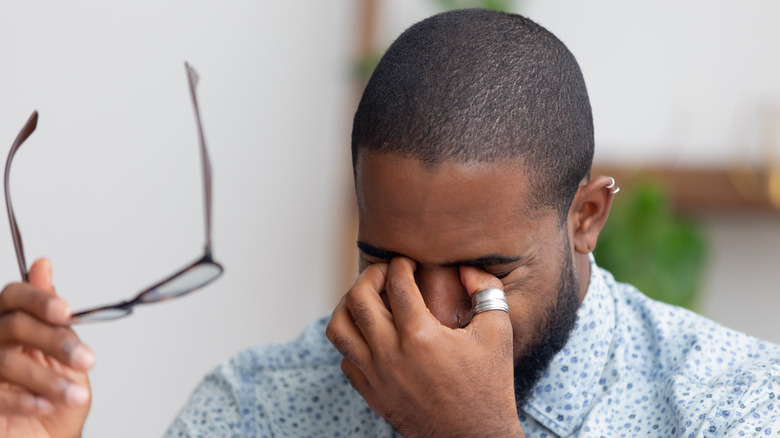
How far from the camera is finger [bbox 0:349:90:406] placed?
107 centimetres

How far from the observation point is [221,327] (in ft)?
10.1

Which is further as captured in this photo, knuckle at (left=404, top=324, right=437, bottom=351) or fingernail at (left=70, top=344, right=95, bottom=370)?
knuckle at (left=404, top=324, right=437, bottom=351)

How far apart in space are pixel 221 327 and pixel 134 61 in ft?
3.45

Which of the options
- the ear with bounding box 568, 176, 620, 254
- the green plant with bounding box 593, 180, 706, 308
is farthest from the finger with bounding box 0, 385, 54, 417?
the green plant with bounding box 593, 180, 706, 308

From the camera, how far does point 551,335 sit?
1.41 metres

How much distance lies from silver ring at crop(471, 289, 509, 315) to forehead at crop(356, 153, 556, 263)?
0.06 meters

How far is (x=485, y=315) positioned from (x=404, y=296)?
116 millimetres

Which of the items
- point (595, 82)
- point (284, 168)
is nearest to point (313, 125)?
point (284, 168)

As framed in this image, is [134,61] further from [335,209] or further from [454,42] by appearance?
[335,209]

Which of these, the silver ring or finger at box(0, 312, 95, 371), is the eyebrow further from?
finger at box(0, 312, 95, 371)

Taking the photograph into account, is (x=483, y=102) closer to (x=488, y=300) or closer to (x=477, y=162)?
(x=477, y=162)

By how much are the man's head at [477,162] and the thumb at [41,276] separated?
45 cm

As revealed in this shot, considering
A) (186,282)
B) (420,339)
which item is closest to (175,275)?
(186,282)

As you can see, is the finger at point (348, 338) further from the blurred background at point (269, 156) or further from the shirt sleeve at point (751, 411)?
the blurred background at point (269, 156)
